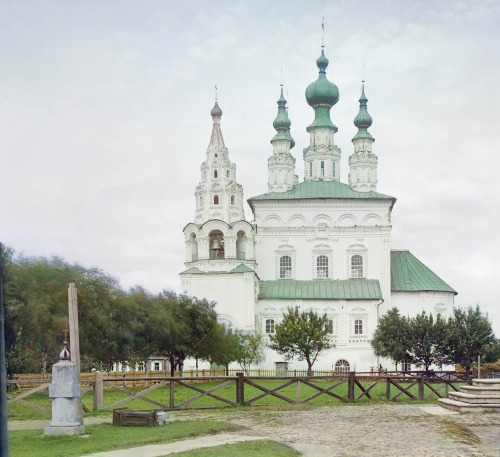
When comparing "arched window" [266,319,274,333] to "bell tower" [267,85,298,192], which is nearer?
"arched window" [266,319,274,333]

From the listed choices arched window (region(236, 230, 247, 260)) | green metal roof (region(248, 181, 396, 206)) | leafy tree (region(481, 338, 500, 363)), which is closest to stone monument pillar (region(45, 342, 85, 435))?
leafy tree (region(481, 338, 500, 363))

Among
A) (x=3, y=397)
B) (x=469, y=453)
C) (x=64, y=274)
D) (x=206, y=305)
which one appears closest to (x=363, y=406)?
(x=469, y=453)

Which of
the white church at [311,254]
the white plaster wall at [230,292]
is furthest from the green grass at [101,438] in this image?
the white church at [311,254]

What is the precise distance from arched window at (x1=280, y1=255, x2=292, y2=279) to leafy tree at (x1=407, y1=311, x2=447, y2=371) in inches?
649

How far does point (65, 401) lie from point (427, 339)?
36.0 metres

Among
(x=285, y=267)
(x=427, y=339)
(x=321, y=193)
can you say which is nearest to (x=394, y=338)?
(x=427, y=339)

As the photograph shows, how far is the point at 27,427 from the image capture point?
642 inches

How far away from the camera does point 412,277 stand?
63281 mm

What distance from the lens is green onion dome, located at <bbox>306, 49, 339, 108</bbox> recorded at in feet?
221

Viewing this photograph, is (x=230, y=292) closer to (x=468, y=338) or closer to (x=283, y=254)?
(x=283, y=254)

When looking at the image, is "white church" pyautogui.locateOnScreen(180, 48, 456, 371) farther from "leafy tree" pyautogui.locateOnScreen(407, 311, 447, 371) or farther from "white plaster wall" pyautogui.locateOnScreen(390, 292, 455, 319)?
"leafy tree" pyautogui.locateOnScreen(407, 311, 447, 371)

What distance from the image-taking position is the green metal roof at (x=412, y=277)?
62312 millimetres

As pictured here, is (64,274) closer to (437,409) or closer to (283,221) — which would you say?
(437,409)

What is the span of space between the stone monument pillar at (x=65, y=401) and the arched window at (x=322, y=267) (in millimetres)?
49010
